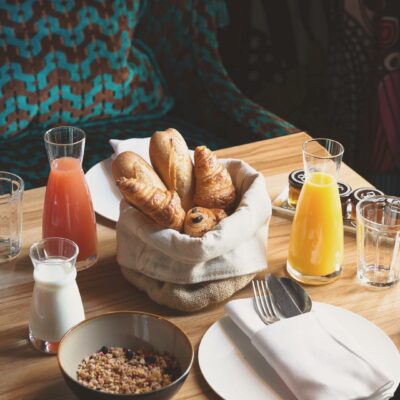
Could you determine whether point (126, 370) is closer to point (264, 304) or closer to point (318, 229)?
point (264, 304)

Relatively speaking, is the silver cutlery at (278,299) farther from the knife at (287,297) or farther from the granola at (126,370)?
the granola at (126,370)

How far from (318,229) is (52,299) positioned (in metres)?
0.46

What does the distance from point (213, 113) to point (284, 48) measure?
521mm

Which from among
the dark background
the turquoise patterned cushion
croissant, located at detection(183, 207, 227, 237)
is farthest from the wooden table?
the dark background

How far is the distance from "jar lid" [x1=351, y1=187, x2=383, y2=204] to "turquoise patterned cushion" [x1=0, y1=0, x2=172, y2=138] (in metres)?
1.21

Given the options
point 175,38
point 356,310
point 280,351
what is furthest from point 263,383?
point 175,38

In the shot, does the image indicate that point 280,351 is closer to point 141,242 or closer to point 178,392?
point 178,392

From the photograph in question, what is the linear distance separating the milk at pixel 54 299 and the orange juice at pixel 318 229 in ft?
1.33

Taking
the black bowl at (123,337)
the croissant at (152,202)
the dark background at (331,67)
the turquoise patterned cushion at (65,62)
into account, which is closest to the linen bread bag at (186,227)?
the croissant at (152,202)

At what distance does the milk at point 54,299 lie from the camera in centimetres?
109

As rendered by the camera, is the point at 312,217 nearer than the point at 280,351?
No

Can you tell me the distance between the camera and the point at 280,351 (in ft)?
3.58

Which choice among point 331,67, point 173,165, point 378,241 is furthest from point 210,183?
point 331,67

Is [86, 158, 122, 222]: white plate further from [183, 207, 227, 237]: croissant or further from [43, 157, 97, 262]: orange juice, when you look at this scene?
[183, 207, 227, 237]: croissant
